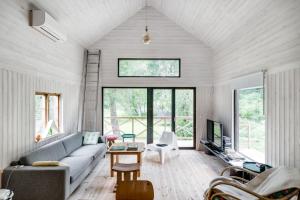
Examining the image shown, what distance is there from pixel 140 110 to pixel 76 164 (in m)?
3.26

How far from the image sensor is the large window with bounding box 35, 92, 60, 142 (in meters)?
4.00

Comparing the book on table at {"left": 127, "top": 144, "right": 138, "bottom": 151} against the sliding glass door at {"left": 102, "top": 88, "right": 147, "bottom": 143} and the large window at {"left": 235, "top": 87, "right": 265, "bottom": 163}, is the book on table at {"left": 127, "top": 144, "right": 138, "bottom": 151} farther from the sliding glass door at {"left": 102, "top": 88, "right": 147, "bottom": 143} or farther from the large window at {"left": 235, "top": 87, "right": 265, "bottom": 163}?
the large window at {"left": 235, "top": 87, "right": 265, "bottom": 163}

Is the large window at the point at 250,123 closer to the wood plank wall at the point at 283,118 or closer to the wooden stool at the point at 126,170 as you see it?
the wood plank wall at the point at 283,118

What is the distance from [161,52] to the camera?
670 cm

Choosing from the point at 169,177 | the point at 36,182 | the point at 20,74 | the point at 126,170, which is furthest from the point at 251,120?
the point at 20,74

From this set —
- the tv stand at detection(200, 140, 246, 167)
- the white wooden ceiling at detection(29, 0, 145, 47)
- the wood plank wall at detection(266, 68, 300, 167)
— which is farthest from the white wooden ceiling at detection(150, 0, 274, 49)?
the tv stand at detection(200, 140, 246, 167)

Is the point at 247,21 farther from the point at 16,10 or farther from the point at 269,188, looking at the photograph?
the point at 16,10

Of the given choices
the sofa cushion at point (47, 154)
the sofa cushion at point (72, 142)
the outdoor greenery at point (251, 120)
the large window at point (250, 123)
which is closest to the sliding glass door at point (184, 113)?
the large window at point (250, 123)

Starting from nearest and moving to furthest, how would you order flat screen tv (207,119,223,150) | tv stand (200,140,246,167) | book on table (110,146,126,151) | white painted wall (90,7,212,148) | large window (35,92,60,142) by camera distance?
large window (35,92,60,142) < tv stand (200,140,246,167) < book on table (110,146,126,151) < flat screen tv (207,119,223,150) < white painted wall (90,7,212,148)

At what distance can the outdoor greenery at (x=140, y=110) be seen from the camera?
267 inches

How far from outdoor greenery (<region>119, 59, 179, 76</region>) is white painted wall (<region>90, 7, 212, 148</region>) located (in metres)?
0.16

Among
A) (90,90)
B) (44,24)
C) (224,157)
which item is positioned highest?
(44,24)

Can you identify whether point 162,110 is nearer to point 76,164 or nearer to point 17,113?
point 76,164

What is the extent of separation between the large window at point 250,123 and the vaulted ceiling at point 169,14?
57.0 inches
